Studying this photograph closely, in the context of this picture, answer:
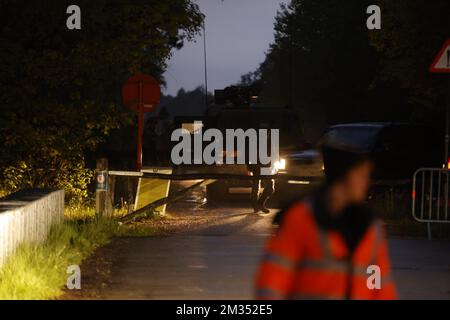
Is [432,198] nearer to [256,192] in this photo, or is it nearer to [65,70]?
[256,192]

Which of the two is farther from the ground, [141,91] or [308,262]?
[141,91]

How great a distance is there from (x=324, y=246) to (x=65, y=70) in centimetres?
1427

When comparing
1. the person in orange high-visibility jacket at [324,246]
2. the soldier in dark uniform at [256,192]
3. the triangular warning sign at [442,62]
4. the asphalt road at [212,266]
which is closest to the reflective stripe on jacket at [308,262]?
the person in orange high-visibility jacket at [324,246]

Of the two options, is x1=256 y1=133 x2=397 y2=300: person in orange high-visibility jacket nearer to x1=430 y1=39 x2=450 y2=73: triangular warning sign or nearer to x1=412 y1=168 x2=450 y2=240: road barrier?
x1=430 y1=39 x2=450 y2=73: triangular warning sign

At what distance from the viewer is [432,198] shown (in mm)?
16094

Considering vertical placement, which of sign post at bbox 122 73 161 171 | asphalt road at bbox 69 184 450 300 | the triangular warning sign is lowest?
asphalt road at bbox 69 184 450 300

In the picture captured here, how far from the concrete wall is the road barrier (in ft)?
17.2

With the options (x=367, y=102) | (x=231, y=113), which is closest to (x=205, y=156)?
(x=231, y=113)

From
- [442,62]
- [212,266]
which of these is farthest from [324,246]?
[442,62]

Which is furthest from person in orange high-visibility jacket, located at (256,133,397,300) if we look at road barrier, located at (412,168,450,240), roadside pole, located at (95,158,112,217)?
roadside pole, located at (95,158,112,217)

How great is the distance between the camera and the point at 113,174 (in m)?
16.3

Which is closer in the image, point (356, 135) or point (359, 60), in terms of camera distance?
point (356, 135)

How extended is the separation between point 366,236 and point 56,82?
1434cm

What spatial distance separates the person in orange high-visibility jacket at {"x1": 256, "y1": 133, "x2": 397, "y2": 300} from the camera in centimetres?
461
